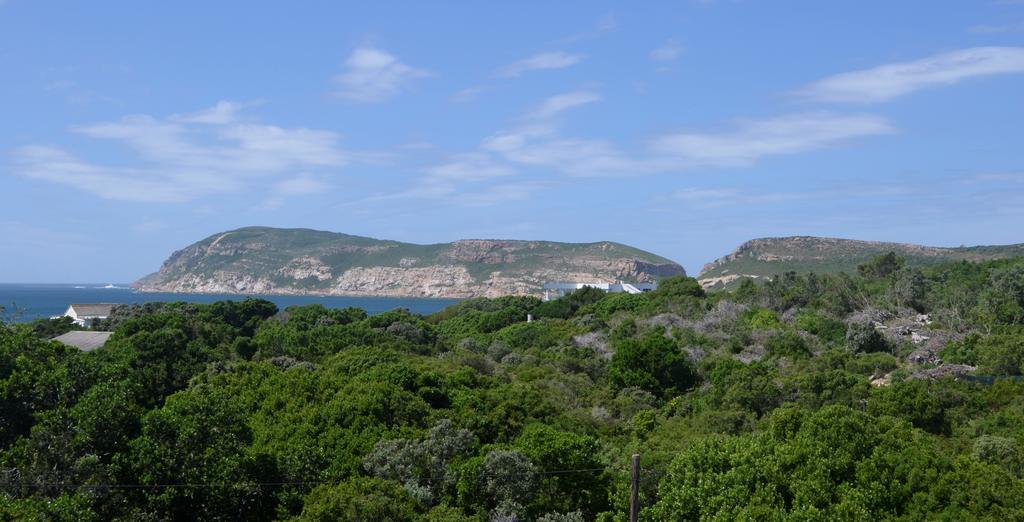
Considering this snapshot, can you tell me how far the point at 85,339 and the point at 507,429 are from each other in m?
34.3

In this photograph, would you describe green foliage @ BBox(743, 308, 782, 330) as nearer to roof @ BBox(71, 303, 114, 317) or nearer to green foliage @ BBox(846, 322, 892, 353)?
green foliage @ BBox(846, 322, 892, 353)

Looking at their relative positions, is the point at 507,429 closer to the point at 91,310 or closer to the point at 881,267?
the point at 881,267

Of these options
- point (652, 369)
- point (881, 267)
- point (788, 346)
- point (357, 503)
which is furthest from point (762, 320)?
point (357, 503)

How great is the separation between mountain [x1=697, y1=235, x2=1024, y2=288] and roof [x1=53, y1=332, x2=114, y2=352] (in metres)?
100

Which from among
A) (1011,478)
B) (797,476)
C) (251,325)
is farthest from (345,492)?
(251,325)

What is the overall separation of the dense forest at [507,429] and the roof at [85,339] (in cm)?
634

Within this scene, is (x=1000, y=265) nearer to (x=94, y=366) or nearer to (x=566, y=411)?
(x=566, y=411)

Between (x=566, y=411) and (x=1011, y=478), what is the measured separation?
15.6 metres

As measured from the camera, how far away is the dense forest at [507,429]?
1677 cm

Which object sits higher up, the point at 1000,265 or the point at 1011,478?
the point at 1000,265

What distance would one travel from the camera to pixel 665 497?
17.7 meters

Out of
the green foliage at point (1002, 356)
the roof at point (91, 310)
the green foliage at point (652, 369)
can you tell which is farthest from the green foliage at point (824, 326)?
the roof at point (91, 310)

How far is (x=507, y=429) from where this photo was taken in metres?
25.2

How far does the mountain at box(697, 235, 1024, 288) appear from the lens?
5113 inches
